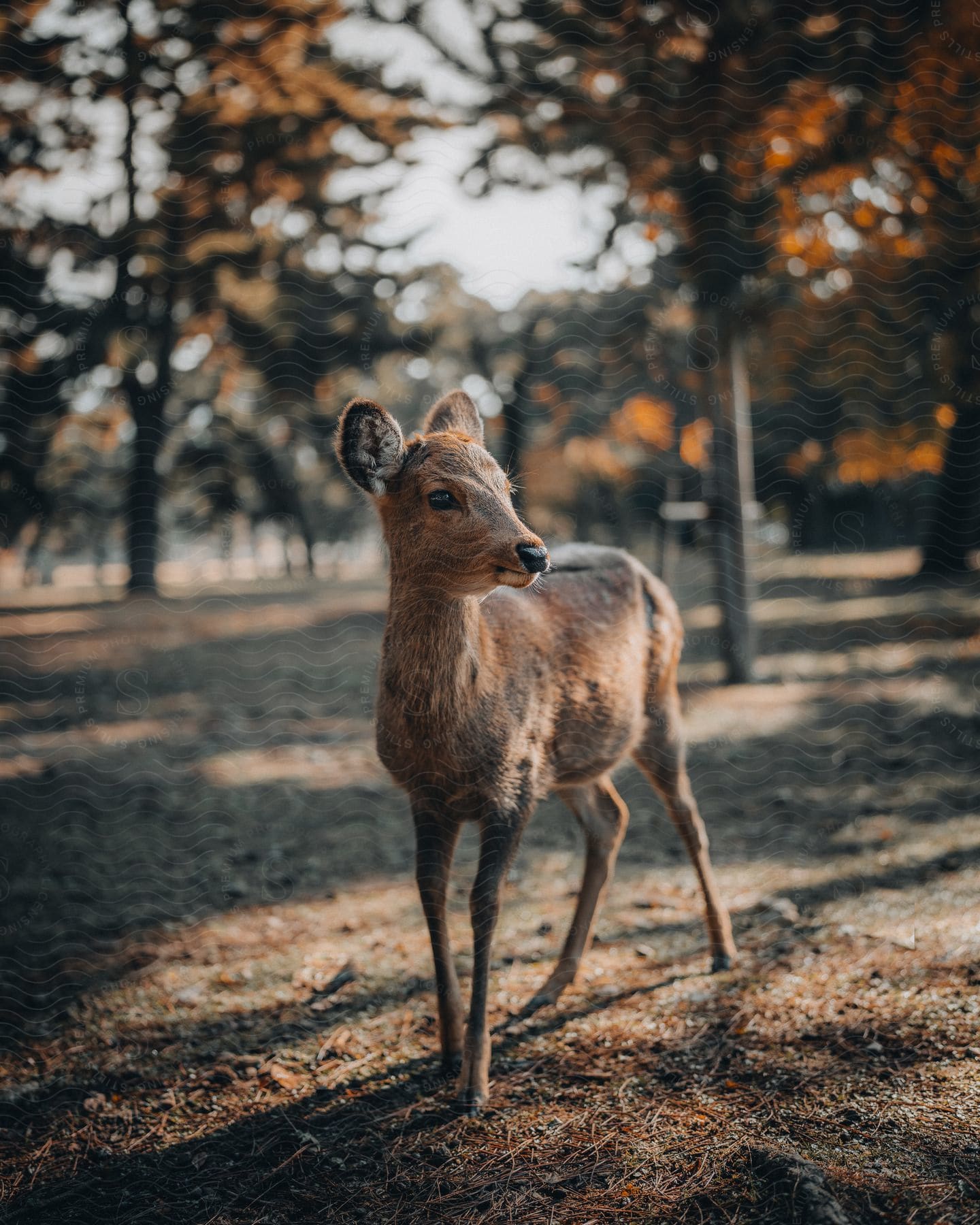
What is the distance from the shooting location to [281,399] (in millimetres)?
Answer: 9289

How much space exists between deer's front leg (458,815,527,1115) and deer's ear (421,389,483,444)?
1.32 meters

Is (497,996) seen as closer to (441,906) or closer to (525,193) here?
(441,906)

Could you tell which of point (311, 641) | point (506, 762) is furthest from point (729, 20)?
point (311, 641)

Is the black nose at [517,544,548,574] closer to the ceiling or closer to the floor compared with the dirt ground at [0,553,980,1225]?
closer to the ceiling

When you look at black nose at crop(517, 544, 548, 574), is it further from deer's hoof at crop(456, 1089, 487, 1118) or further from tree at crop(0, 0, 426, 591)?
tree at crop(0, 0, 426, 591)

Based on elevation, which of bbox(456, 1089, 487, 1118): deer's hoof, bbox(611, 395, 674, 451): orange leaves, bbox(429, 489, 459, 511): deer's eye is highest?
bbox(611, 395, 674, 451): orange leaves

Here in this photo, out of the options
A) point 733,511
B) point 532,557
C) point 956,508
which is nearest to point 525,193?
point 733,511

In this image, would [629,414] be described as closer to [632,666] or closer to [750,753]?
[750,753]

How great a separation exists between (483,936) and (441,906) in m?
0.19

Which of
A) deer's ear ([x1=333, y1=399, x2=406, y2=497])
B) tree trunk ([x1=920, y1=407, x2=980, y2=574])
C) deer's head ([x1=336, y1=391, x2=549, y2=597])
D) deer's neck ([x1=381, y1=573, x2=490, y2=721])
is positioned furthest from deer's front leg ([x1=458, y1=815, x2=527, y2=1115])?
tree trunk ([x1=920, y1=407, x2=980, y2=574])

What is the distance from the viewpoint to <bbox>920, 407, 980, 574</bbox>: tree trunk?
12422 mm

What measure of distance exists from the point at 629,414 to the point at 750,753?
5444 millimetres

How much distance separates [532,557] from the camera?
219 centimetres

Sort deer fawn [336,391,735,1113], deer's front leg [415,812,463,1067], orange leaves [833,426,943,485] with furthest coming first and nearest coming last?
orange leaves [833,426,943,485] < deer's front leg [415,812,463,1067] < deer fawn [336,391,735,1113]
